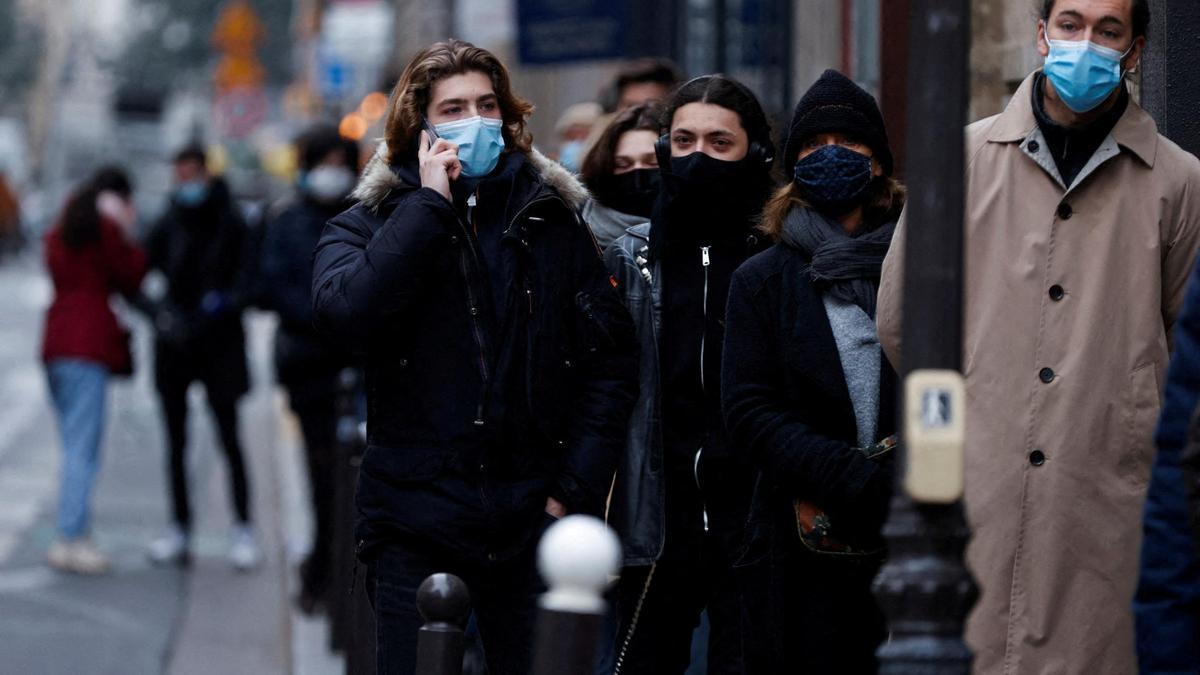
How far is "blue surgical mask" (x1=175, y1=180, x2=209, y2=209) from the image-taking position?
37.1 ft

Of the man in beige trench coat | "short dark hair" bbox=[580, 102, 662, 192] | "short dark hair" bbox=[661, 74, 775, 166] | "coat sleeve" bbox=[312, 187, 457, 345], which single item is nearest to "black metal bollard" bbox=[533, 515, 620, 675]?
the man in beige trench coat

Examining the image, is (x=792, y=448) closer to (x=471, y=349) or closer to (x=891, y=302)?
(x=891, y=302)

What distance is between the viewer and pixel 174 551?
11508 mm

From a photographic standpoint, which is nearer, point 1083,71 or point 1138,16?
point 1083,71

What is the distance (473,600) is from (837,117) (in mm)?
1425

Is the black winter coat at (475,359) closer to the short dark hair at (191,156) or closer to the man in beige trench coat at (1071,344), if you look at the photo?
the man in beige trench coat at (1071,344)

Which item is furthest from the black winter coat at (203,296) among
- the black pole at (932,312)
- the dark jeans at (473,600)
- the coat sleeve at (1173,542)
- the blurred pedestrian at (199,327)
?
the coat sleeve at (1173,542)

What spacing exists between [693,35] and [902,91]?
22.6 feet

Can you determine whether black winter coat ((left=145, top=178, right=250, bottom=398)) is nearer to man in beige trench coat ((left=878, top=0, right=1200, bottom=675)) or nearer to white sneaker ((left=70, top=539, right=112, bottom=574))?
white sneaker ((left=70, top=539, right=112, bottom=574))

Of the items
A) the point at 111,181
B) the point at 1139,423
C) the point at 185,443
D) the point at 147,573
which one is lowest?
the point at 147,573

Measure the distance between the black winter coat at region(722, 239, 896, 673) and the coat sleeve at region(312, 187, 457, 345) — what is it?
733 millimetres

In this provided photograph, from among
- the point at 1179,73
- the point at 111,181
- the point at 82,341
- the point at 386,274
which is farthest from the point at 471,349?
the point at 111,181

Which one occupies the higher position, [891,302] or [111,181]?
[891,302]

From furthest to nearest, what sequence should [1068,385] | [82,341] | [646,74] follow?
1. [82,341]
2. [646,74]
3. [1068,385]
